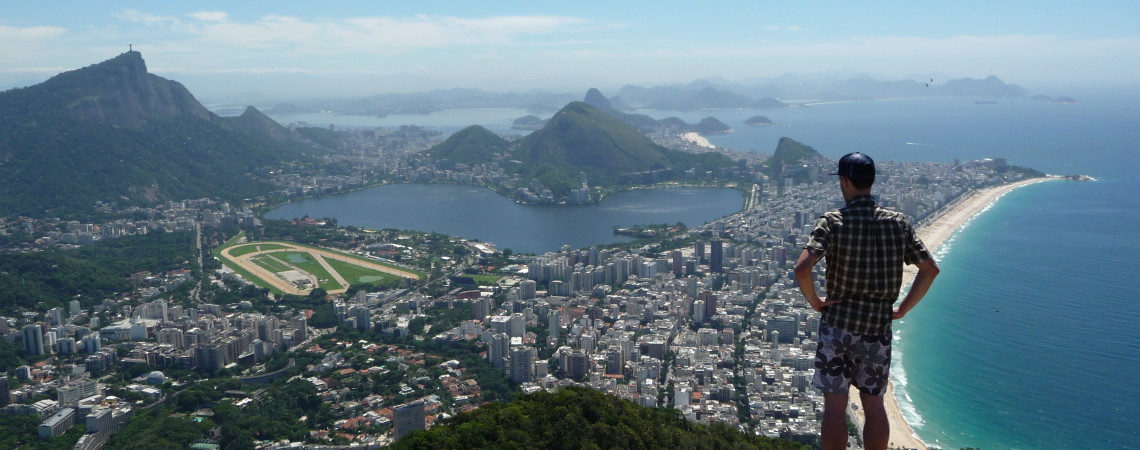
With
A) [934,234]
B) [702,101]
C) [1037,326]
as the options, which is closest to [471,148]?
[934,234]

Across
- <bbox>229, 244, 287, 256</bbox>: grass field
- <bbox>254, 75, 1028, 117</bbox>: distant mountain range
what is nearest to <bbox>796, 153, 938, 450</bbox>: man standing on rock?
<bbox>229, 244, 287, 256</bbox>: grass field

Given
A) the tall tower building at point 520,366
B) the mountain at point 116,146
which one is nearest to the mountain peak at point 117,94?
the mountain at point 116,146

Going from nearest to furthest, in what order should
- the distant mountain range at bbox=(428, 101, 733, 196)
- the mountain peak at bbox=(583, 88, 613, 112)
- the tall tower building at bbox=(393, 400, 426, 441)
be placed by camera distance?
the tall tower building at bbox=(393, 400, 426, 441)
the distant mountain range at bbox=(428, 101, 733, 196)
the mountain peak at bbox=(583, 88, 613, 112)

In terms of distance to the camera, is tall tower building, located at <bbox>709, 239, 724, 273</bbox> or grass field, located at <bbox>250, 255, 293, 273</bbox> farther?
grass field, located at <bbox>250, 255, 293, 273</bbox>

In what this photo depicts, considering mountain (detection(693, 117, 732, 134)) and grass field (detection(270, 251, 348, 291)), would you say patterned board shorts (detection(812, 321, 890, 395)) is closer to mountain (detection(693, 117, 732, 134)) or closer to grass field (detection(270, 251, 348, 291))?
grass field (detection(270, 251, 348, 291))

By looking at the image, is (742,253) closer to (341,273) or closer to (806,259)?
(341,273)

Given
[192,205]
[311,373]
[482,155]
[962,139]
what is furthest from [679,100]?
[311,373]

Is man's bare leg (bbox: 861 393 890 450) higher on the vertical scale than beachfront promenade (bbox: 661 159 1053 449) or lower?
higher
